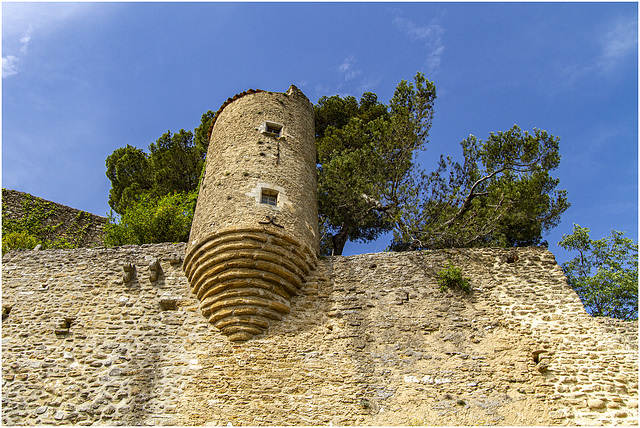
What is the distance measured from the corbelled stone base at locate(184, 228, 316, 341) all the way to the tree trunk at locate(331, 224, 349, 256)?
6.09m

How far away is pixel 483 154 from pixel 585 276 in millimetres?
3803

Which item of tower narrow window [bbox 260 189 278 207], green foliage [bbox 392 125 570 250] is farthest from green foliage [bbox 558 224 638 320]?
tower narrow window [bbox 260 189 278 207]

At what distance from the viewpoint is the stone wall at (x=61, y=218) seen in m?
13.1

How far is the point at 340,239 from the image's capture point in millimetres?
13820

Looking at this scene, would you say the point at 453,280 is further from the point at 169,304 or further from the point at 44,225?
the point at 44,225

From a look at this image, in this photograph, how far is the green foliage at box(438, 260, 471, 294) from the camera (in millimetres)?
7672

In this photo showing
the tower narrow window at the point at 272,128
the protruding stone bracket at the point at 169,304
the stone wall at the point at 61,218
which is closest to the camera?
the protruding stone bracket at the point at 169,304

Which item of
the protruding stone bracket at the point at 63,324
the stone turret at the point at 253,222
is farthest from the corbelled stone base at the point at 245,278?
the protruding stone bracket at the point at 63,324

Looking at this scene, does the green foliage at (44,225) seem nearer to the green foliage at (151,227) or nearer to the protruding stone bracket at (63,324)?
the green foliage at (151,227)

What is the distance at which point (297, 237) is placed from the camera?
767cm

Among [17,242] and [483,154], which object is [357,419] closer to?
Answer: [483,154]

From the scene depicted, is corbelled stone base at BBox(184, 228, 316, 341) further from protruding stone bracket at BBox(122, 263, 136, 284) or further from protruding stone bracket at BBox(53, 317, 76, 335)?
protruding stone bracket at BBox(53, 317, 76, 335)

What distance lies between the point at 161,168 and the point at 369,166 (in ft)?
24.1

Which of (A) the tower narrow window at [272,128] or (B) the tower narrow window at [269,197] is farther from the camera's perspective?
(A) the tower narrow window at [272,128]
